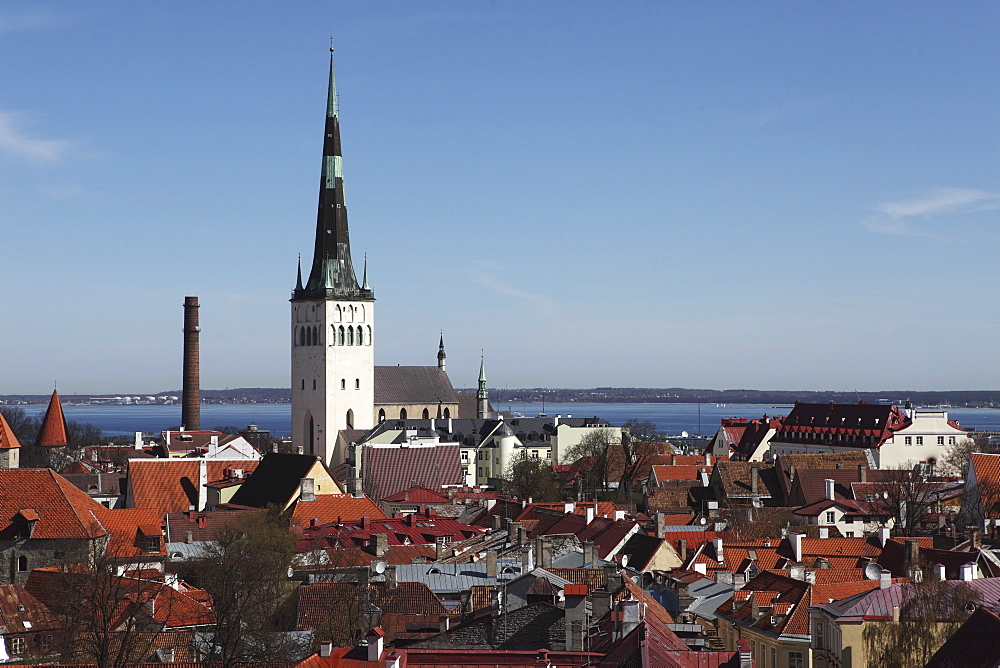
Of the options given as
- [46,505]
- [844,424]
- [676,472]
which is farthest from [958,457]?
[46,505]

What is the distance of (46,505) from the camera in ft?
154

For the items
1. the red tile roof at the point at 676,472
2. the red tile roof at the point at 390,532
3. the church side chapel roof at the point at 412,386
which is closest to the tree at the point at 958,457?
the red tile roof at the point at 676,472

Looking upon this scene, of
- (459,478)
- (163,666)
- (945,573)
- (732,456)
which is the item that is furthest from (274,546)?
(732,456)

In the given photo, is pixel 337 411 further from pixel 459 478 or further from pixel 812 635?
pixel 812 635

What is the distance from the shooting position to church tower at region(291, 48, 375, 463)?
377ft

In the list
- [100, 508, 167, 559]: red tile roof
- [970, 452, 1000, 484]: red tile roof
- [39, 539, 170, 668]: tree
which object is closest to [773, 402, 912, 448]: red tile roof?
[970, 452, 1000, 484]: red tile roof

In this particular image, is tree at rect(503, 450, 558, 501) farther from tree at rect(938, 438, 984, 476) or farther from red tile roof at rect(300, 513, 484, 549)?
red tile roof at rect(300, 513, 484, 549)

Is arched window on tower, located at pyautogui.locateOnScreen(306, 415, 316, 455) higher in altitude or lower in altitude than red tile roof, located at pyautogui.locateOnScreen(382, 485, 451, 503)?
higher

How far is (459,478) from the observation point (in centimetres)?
8275

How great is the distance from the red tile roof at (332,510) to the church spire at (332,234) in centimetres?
5772

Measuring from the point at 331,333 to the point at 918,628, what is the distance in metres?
94.1

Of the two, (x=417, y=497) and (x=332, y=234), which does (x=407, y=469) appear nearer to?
(x=417, y=497)

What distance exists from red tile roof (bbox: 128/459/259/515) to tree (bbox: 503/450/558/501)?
1718 centimetres

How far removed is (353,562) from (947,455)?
61.5 metres
